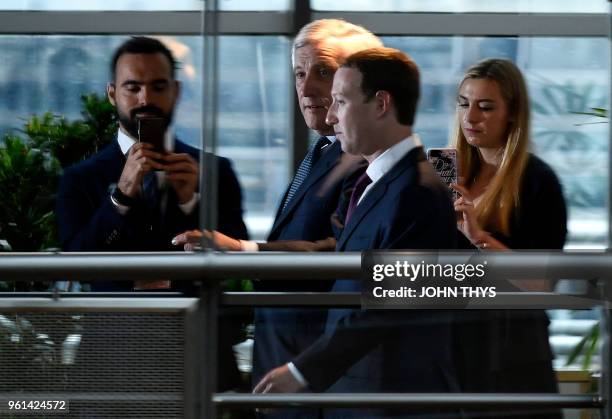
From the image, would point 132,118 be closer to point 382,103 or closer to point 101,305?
point 101,305

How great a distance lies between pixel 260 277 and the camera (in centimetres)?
417

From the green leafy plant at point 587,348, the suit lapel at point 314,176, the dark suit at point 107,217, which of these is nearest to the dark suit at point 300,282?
the suit lapel at point 314,176

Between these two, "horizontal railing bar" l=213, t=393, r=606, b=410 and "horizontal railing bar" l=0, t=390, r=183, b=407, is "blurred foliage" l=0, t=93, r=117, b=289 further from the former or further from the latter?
"horizontal railing bar" l=213, t=393, r=606, b=410

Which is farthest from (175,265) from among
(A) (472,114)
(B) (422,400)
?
(A) (472,114)

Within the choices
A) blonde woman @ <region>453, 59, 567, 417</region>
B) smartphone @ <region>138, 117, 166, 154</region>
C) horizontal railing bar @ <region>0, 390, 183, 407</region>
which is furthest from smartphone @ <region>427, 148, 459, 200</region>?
horizontal railing bar @ <region>0, 390, 183, 407</region>

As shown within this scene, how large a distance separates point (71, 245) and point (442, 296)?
1223 millimetres

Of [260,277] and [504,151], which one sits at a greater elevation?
[504,151]

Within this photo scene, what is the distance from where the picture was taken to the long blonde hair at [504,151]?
4.12 m

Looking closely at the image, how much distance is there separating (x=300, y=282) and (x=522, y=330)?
29.0 inches

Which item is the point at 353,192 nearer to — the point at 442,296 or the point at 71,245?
the point at 442,296

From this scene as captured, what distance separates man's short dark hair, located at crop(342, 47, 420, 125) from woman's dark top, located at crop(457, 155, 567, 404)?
433mm

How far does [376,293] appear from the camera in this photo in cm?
416

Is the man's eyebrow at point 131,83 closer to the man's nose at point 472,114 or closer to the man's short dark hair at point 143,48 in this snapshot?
the man's short dark hair at point 143,48

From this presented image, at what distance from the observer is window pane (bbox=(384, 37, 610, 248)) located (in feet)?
13.5
